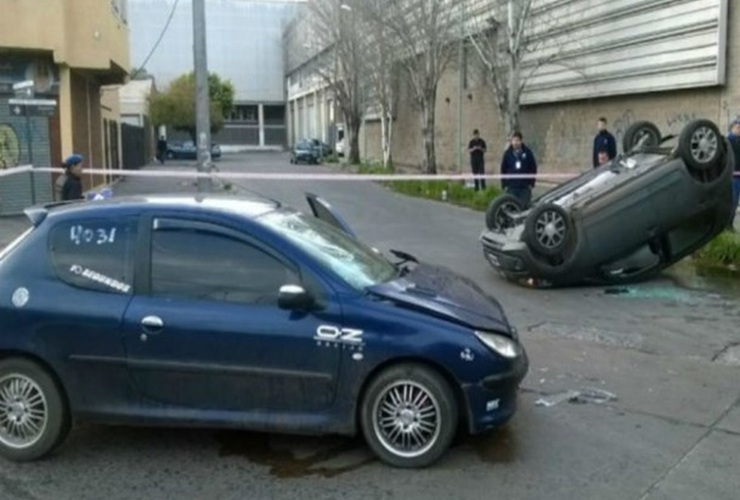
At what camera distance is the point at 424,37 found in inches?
995

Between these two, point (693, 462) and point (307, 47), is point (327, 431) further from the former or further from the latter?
point (307, 47)

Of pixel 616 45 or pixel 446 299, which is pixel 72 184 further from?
pixel 616 45

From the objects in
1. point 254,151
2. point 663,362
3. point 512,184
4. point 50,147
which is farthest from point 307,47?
point 663,362

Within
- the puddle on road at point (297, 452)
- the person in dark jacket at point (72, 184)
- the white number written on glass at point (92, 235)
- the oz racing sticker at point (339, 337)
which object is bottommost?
the puddle on road at point (297, 452)

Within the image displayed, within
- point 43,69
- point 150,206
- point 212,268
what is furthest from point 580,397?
point 43,69

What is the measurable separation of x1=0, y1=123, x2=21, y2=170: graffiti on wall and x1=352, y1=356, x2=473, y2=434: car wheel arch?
13.8 meters

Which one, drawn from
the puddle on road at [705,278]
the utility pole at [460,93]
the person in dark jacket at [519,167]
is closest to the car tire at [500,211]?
the puddle on road at [705,278]

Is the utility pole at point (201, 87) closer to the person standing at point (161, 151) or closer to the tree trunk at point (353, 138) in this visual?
the tree trunk at point (353, 138)

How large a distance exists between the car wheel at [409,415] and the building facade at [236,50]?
70714mm

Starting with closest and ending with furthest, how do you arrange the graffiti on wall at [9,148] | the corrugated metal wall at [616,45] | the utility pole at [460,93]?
the graffiti on wall at [9,148], the corrugated metal wall at [616,45], the utility pole at [460,93]

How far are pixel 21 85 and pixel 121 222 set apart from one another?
11.6 meters

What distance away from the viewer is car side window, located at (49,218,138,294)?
439 cm

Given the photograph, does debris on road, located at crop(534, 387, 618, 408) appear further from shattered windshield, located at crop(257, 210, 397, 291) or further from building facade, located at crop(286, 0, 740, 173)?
building facade, located at crop(286, 0, 740, 173)

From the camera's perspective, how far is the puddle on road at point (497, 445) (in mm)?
4391
